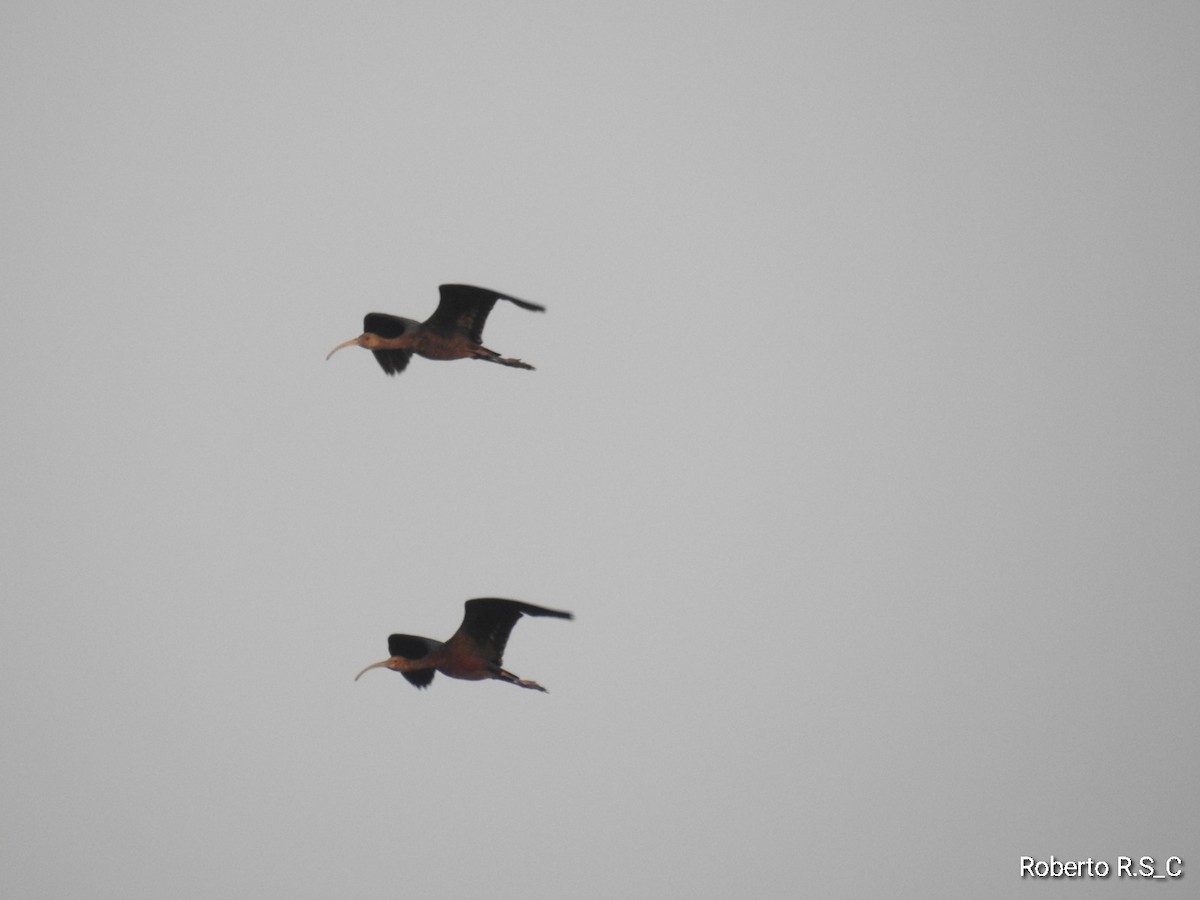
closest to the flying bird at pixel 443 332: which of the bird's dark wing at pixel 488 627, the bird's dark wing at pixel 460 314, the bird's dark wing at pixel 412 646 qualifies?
the bird's dark wing at pixel 460 314

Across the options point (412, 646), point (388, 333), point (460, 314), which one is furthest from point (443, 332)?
point (412, 646)

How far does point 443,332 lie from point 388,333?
1.21 meters

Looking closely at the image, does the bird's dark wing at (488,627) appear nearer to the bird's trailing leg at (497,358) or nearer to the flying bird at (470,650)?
the flying bird at (470,650)

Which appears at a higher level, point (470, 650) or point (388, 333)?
point (388, 333)

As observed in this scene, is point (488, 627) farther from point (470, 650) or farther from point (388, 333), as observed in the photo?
point (388, 333)

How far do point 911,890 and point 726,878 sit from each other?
1433cm

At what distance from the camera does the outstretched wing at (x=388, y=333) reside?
32062mm

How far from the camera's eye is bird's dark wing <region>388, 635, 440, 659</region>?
31578 millimetres

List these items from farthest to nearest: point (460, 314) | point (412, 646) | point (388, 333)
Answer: point (388, 333) < point (412, 646) < point (460, 314)

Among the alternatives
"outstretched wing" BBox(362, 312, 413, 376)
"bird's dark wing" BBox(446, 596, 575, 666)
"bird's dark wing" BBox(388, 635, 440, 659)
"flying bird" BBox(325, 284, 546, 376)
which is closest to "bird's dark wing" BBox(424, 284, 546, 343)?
"flying bird" BBox(325, 284, 546, 376)

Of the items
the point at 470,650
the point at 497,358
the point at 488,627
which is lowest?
the point at 470,650

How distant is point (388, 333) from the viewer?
106 ft

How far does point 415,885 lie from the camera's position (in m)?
143

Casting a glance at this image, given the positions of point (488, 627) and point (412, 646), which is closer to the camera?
point (488, 627)
